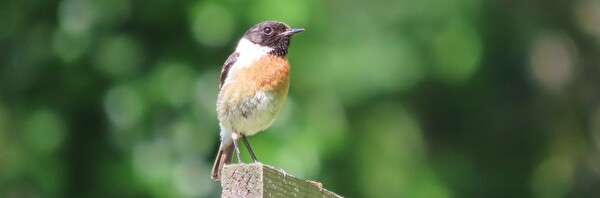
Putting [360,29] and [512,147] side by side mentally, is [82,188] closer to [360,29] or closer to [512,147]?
[360,29]

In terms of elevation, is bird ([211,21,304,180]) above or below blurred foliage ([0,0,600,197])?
below

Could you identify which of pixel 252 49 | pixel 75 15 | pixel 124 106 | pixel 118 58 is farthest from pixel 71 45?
pixel 252 49

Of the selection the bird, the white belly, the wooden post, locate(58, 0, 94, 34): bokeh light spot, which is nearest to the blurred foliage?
locate(58, 0, 94, 34): bokeh light spot

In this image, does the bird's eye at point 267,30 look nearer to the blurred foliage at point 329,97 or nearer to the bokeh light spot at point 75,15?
the blurred foliage at point 329,97

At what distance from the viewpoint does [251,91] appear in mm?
5508

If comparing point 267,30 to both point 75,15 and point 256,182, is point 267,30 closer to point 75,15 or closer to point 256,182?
point 256,182

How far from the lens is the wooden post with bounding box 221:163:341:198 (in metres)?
3.52

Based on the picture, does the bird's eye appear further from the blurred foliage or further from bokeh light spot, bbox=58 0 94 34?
bokeh light spot, bbox=58 0 94 34

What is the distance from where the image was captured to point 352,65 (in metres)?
10.3

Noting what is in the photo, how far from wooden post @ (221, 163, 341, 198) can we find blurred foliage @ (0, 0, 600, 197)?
14.4 feet

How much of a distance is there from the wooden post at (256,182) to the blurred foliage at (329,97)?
14.4 ft

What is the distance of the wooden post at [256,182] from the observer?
3523mm

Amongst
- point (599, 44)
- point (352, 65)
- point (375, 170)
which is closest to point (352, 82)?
point (352, 65)

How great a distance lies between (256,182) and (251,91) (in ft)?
6.57
